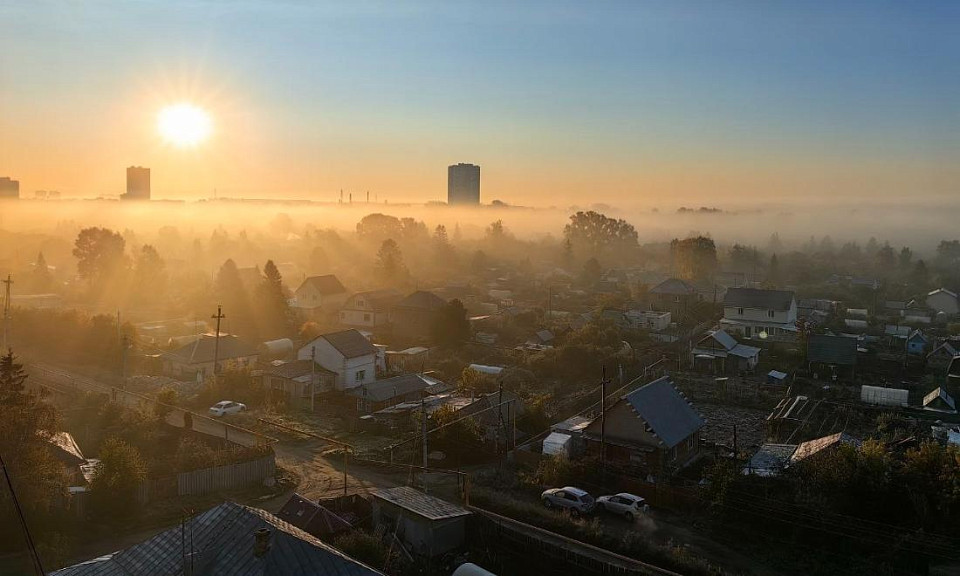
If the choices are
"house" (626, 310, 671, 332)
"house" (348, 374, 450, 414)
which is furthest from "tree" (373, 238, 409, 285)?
"house" (348, 374, 450, 414)

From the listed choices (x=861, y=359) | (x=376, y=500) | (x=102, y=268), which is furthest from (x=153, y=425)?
(x=102, y=268)

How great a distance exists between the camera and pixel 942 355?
26.7m

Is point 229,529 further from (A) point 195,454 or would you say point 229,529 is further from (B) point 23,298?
(B) point 23,298

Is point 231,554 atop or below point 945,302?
below

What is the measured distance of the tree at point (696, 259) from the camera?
56.0 meters

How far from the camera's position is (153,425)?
55.7 feet

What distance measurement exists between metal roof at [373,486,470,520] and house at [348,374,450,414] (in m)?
7.40

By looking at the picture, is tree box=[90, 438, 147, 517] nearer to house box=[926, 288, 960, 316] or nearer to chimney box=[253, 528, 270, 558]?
chimney box=[253, 528, 270, 558]

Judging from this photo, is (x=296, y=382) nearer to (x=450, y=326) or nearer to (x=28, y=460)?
(x=450, y=326)

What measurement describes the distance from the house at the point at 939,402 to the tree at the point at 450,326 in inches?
664

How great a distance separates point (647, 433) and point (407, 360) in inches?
488

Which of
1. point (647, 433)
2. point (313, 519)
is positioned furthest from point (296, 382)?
point (647, 433)

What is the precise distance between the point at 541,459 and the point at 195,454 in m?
7.44

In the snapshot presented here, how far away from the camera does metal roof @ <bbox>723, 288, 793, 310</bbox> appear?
108ft
